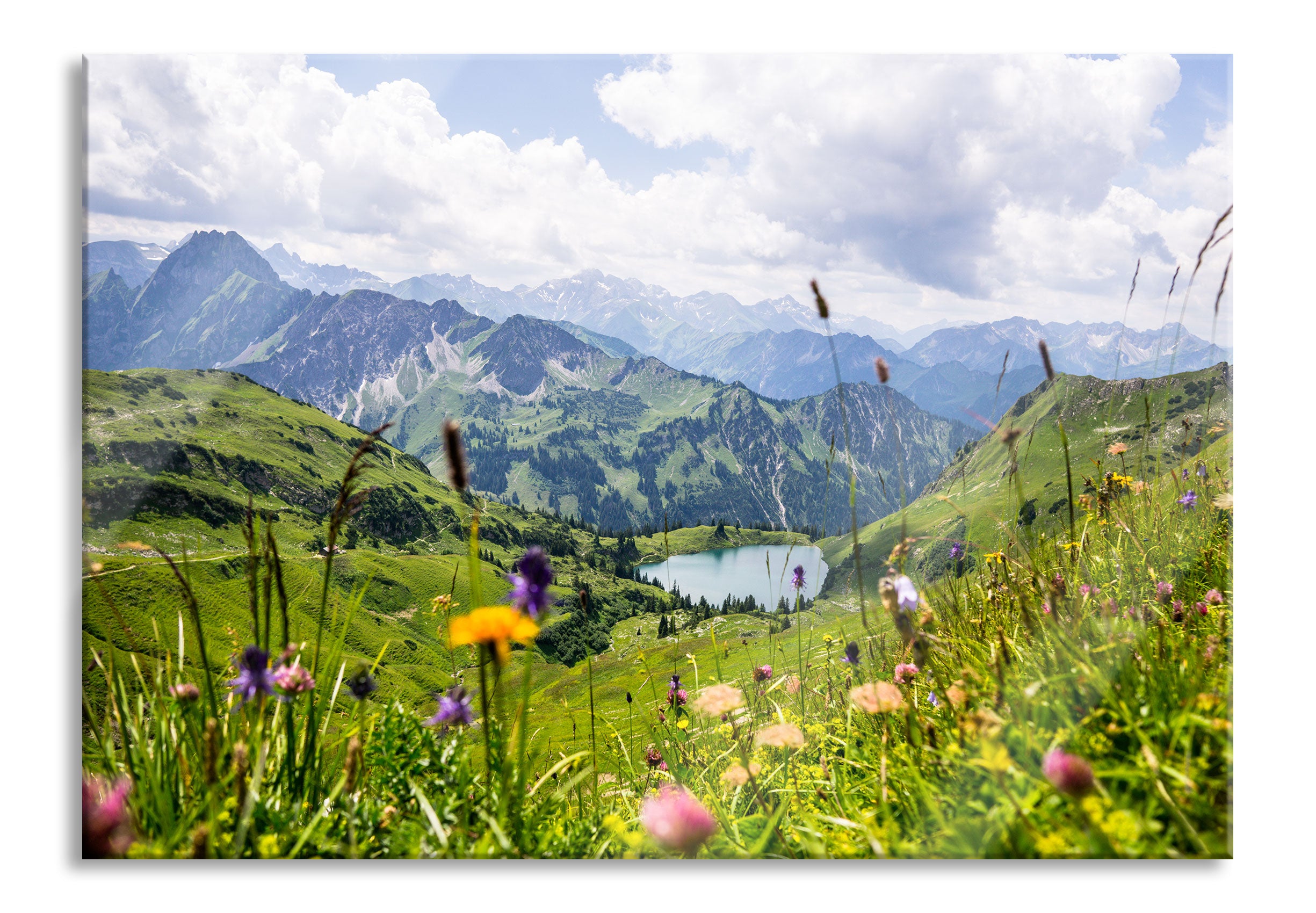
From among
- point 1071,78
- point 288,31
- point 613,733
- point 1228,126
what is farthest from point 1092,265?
point 288,31

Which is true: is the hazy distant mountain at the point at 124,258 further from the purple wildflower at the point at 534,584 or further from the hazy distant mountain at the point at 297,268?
the purple wildflower at the point at 534,584

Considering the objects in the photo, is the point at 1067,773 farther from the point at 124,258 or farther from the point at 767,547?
the point at 124,258

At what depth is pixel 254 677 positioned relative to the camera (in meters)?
2.34

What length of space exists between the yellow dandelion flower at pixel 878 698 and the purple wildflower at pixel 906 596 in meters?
0.51

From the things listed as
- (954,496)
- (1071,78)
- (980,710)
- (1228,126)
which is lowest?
(980,710)

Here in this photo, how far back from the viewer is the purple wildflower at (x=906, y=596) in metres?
2.20

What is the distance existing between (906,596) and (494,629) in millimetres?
1484

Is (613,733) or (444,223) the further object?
(444,223)

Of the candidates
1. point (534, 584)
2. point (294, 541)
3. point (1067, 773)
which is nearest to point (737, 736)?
point (1067, 773)

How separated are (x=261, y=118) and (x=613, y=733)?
224 inches

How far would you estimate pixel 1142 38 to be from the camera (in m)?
4.31

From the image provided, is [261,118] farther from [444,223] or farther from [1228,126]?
[1228,126]

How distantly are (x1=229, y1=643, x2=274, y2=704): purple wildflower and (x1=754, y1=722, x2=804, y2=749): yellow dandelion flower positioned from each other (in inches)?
82.5

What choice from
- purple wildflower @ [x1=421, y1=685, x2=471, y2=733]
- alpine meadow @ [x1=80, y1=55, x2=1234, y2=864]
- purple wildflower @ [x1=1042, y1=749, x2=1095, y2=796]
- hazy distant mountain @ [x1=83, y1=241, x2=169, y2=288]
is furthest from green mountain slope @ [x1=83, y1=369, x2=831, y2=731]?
purple wildflower @ [x1=1042, y1=749, x2=1095, y2=796]
